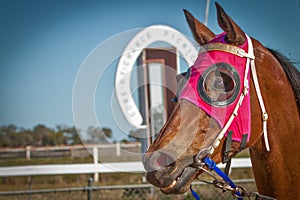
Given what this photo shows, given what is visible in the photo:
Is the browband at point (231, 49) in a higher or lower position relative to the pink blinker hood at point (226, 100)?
higher

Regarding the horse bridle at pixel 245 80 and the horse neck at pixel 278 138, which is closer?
the horse bridle at pixel 245 80

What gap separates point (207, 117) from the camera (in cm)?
192

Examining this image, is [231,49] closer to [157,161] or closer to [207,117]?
[207,117]

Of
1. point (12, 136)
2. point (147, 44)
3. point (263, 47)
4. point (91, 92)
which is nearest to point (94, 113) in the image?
point (91, 92)

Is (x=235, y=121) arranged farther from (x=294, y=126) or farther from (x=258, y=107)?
(x=294, y=126)

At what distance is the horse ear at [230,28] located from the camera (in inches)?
76.1

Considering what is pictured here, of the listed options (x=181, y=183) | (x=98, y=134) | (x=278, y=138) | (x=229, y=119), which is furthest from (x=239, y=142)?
(x=98, y=134)

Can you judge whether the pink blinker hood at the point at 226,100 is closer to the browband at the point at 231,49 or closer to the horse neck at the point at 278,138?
the browband at the point at 231,49

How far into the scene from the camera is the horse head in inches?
72.5

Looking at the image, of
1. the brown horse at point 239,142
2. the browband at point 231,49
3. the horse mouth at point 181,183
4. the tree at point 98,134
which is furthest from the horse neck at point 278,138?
the tree at point 98,134

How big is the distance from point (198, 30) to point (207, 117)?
561 mm

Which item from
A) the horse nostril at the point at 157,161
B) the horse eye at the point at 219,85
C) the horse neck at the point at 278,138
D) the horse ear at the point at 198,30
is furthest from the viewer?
the horse ear at the point at 198,30

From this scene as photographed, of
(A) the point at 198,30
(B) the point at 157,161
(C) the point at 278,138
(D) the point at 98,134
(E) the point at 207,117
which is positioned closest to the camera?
(B) the point at 157,161

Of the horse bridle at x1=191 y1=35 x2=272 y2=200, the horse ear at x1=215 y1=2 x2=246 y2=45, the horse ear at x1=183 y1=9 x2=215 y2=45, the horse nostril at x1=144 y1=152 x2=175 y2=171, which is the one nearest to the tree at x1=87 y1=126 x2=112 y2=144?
the horse nostril at x1=144 y1=152 x2=175 y2=171
